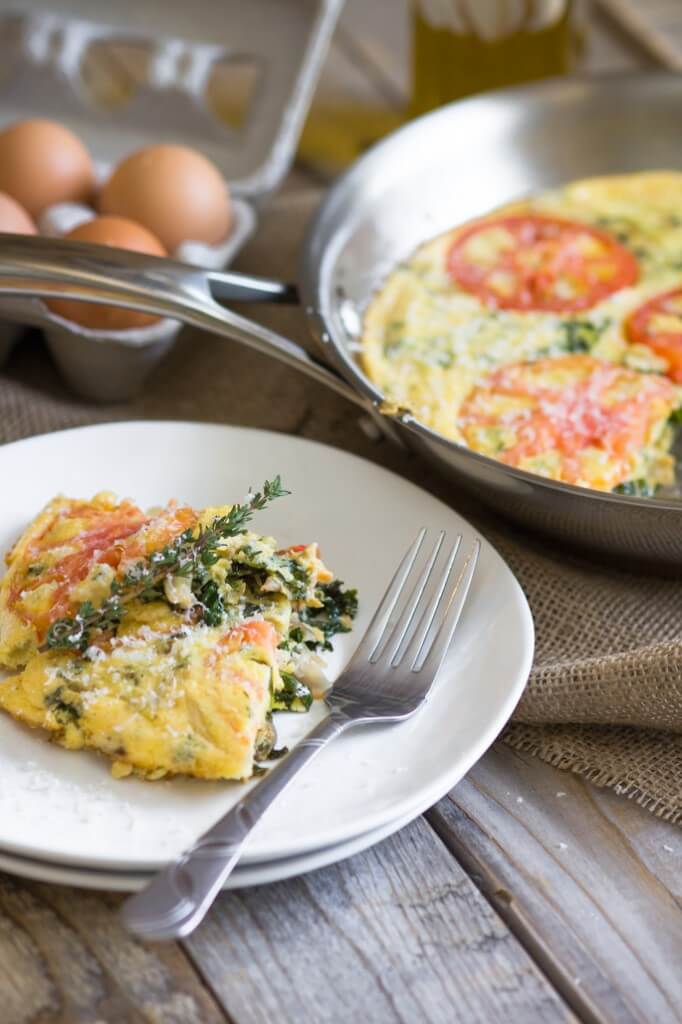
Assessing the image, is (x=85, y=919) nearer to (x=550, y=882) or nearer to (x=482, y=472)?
(x=550, y=882)

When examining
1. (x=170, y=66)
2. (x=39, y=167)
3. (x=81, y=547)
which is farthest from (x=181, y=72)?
(x=81, y=547)

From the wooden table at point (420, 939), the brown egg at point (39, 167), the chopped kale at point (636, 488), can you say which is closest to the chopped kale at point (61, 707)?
the wooden table at point (420, 939)

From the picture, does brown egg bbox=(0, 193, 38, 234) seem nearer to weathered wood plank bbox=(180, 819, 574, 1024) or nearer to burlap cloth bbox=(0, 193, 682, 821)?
burlap cloth bbox=(0, 193, 682, 821)

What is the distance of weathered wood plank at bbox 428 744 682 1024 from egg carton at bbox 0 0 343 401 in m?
1.87

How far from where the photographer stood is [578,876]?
68.4 inches

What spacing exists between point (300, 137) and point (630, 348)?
158 centimetres

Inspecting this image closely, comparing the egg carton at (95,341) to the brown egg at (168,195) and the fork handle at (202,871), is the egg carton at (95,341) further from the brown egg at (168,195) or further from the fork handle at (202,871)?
the fork handle at (202,871)

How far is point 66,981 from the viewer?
1.54 m

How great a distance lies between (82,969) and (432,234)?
2.03 m

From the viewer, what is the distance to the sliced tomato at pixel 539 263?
9.18 ft

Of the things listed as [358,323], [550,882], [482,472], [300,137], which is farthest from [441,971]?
[300,137]

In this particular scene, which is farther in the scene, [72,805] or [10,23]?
[10,23]

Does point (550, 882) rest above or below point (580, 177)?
below

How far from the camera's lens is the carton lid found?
3.37 m
